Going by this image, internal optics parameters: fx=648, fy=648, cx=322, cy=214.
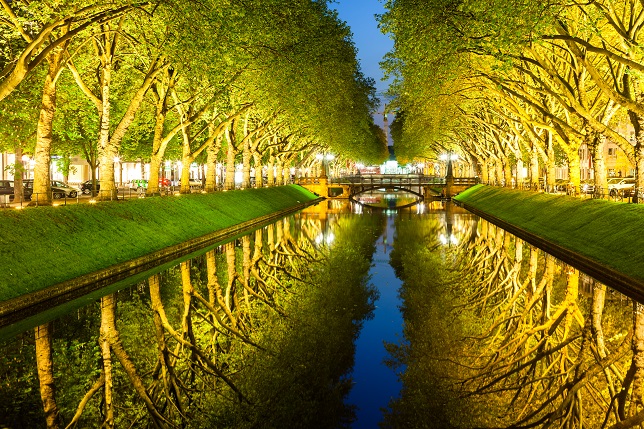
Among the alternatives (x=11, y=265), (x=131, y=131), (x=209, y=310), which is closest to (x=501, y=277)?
(x=209, y=310)

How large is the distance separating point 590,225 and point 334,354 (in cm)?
2148

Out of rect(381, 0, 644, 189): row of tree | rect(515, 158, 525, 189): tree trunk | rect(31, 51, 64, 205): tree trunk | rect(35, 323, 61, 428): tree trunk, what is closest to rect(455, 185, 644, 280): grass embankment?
rect(381, 0, 644, 189): row of tree

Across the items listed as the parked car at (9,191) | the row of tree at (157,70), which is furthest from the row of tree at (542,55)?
the parked car at (9,191)

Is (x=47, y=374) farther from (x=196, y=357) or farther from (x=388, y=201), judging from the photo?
(x=388, y=201)

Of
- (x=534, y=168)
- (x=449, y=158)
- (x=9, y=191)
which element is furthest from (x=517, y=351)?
(x=449, y=158)

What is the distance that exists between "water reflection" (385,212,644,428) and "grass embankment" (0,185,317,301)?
11.8 m

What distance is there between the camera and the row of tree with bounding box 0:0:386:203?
26.3 meters

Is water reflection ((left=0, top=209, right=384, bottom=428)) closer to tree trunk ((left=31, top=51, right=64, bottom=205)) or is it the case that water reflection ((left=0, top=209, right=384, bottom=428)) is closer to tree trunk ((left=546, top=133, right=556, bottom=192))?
tree trunk ((left=31, top=51, right=64, bottom=205))

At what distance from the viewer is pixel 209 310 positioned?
18797 mm

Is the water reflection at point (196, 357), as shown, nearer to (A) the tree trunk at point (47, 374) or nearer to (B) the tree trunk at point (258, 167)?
(A) the tree trunk at point (47, 374)

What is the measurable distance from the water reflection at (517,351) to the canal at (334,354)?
0.05m

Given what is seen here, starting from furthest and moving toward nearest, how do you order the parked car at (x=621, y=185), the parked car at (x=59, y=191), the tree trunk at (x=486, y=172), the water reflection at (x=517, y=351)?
the tree trunk at (x=486, y=172), the parked car at (x=59, y=191), the parked car at (x=621, y=185), the water reflection at (x=517, y=351)

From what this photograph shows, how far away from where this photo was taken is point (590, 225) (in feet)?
104

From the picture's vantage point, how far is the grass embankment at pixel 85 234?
2116 centimetres
